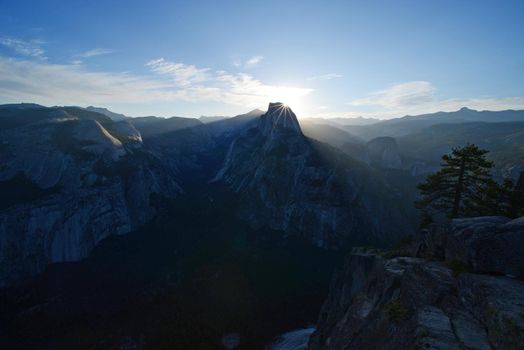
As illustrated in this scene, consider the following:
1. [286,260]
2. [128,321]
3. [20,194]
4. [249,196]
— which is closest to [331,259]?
[286,260]

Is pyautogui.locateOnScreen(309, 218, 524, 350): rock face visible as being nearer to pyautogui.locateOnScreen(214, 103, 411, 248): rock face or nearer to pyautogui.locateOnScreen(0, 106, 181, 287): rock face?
pyautogui.locateOnScreen(214, 103, 411, 248): rock face

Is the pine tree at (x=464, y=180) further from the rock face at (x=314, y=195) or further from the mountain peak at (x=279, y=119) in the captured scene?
the mountain peak at (x=279, y=119)

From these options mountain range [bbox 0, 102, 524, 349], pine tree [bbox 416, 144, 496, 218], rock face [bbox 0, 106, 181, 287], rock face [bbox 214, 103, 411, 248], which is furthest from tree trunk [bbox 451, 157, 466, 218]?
rock face [bbox 0, 106, 181, 287]

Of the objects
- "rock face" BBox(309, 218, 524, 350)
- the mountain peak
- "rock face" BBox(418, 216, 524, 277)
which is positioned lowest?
"rock face" BBox(309, 218, 524, 350)

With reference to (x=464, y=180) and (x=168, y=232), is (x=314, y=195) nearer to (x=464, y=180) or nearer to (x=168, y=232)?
(x=168, y=232)

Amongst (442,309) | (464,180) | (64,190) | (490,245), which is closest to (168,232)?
(64,190)

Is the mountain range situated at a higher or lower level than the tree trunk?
lower

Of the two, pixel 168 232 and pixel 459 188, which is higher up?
pixel 459 188
